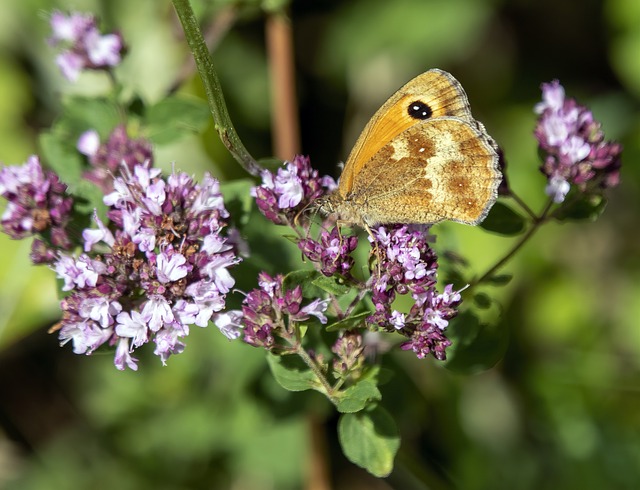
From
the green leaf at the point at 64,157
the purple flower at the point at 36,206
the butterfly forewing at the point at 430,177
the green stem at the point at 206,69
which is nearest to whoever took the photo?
the green stem at the point at 206,69

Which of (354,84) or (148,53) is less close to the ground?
(148,53)

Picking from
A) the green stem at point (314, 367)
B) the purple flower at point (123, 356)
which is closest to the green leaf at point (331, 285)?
the green stem at point (314, 367)

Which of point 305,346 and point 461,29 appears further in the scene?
point 461,29

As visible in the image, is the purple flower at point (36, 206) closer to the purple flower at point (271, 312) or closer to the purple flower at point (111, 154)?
the purple flower at point (111, 154)

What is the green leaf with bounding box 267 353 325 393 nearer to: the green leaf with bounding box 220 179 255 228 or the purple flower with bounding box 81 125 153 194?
the green leaf with bounding box 220 179 255 228

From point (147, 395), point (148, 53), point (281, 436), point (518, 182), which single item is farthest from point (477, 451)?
point (148, 53)

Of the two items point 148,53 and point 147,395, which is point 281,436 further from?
point 148,53

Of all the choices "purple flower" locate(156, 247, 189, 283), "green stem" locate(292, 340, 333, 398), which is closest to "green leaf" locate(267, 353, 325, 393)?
"green stem" locate(292, 340, 333, 398)
